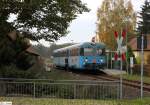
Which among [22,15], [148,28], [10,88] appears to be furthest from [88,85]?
[148,28]

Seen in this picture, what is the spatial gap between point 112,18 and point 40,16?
184 feet

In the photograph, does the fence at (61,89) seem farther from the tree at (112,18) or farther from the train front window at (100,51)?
the tree at (112,18)

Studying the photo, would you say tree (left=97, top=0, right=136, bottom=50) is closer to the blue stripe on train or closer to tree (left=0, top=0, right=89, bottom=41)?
the blue stripe on train

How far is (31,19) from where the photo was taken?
1363 inches

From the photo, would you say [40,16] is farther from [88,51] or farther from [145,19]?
[145,19]

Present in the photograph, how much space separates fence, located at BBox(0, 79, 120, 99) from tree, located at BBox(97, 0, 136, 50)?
6517 centimetres

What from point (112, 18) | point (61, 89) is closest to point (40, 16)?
point (61, 89)

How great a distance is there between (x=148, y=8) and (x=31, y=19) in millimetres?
75511

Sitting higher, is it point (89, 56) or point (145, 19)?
point (145, 19)

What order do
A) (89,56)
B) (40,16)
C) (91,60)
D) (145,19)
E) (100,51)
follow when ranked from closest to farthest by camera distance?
(40,16) < (91,60) < (89,56) < (100,51) < (145,19)

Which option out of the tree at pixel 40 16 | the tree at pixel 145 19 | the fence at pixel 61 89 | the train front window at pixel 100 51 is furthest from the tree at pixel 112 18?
the fence at pixel 61 89

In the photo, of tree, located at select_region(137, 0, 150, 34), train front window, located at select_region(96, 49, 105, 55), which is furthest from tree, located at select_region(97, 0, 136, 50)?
train front window, located at select_region(96, 49, 105, 55)

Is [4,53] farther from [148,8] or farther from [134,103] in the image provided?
[148,8]

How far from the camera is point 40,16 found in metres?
34.6
